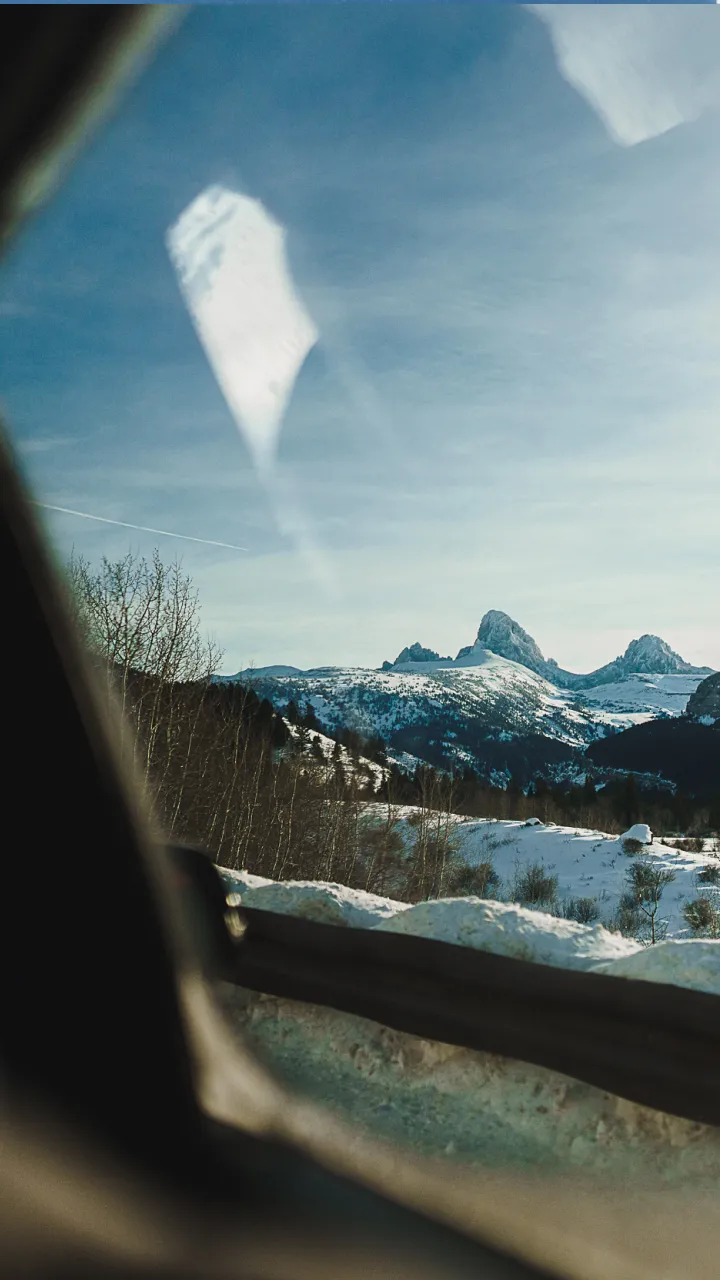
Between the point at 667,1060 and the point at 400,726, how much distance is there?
6310 inches

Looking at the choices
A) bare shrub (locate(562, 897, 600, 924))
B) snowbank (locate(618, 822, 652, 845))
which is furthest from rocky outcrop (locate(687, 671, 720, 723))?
bare shrub (locate(562, 897, 600, 924))

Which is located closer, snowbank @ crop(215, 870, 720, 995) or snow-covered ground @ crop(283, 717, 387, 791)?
snowbank @ crop(215, 870, 720, 995)

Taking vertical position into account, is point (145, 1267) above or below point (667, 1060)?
below

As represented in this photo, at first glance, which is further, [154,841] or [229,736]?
[229,736]

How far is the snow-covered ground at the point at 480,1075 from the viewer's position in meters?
2.01

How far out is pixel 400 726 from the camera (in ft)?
529

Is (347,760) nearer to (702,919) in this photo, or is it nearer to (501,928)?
(702,919)

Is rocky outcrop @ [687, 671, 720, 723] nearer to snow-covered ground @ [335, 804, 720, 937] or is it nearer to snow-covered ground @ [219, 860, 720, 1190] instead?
snow-covered ground @ [335, 804, 720, 937]

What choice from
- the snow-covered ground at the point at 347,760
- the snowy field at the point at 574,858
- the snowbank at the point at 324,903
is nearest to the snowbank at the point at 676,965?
the snowbank at the point at 324,903

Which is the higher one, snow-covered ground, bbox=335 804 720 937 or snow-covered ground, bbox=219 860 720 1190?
snow-covered ground, bbox=335 804 720 937

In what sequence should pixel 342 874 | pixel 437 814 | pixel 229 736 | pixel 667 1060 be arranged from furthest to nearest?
pixel 437 814, pixel 342 874, pixel 229 736, pixel 667 1060

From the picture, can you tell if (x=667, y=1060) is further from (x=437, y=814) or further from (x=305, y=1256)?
(x=437, y=814)

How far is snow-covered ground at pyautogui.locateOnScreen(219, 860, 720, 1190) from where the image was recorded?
201 cm

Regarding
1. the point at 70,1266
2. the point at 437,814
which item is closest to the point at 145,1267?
the point at 70,1266
